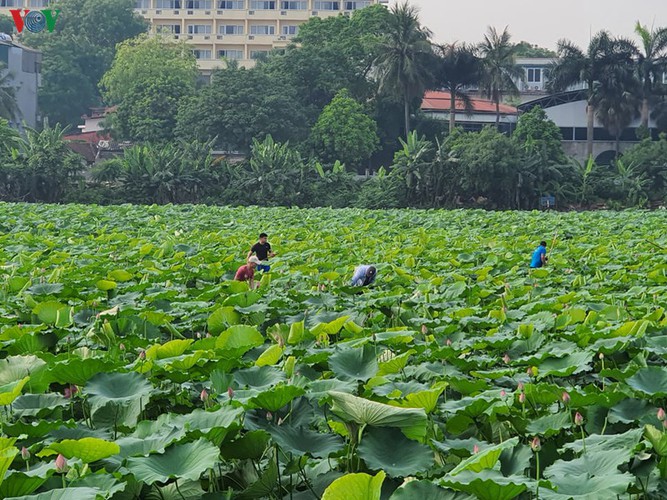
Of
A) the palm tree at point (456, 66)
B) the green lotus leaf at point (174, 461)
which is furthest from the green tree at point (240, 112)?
the green lotus leaf at point (174, 461)

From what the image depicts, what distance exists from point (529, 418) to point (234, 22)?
222 ft

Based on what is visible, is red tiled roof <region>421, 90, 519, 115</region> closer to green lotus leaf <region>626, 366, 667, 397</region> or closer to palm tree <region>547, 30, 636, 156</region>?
palm tree <region>547, 30, 636, 156</region>

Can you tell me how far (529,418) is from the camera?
340 cm

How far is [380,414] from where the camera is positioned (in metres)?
2.73

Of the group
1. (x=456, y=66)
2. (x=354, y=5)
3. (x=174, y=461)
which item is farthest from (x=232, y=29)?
(x=174, y=461)

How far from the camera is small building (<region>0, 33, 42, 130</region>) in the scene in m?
47.5

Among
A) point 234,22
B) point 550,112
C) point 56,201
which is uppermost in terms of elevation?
point 234,22

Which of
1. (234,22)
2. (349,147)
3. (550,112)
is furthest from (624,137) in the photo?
(234,22)

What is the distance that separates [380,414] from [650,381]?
110 centimetres

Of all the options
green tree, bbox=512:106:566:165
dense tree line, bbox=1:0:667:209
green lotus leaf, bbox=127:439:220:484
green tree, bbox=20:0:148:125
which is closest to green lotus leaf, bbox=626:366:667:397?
green lotus leaf, bbox=127:439:220:484

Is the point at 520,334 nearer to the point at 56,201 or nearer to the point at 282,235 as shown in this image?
the point at 282,235

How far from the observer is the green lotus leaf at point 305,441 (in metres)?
2.86

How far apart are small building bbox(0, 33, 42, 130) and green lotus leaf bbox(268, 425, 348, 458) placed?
45528 mm

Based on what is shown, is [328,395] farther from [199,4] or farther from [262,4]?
[199,4]
